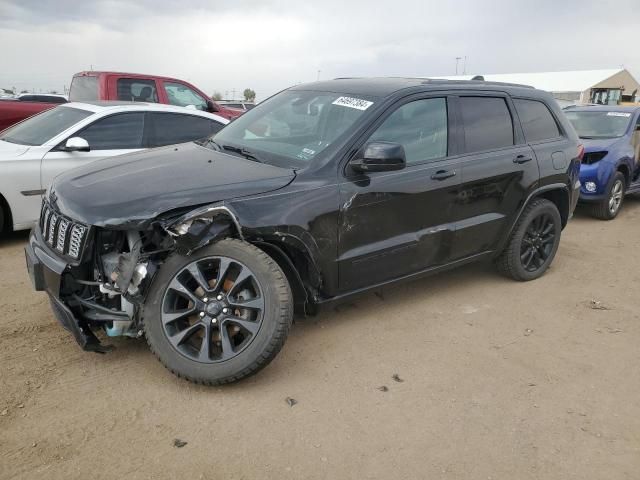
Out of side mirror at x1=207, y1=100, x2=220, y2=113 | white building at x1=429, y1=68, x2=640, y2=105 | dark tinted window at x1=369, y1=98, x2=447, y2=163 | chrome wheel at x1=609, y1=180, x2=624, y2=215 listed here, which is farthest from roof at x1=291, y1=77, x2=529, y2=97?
white building at x1=429, y1=68, x2=640, y2=105

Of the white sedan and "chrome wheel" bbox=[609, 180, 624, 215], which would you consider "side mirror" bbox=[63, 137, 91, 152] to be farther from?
"chrome wheel" bbox=[609, 180, 624, 215]

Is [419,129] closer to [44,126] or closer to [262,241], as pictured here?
[262,241]

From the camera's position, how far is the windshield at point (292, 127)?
141 inches

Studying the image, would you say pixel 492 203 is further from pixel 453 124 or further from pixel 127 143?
pixel 127 143

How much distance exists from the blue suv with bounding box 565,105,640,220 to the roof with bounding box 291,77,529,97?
406 cm

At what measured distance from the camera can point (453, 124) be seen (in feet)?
13.5

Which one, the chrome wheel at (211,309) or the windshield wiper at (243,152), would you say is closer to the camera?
the chrome wheel at (211,309)

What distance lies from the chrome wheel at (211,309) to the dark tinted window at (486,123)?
7.17 ft

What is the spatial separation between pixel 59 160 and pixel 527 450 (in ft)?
16.7

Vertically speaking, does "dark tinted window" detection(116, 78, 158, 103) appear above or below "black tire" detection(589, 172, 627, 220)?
above

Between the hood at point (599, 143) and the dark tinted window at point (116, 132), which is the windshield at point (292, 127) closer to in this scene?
the dark tinted window at point (116, 132)

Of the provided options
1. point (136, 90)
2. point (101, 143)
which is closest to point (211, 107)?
point (136, 90)

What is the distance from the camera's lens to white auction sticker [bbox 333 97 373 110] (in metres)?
3.70

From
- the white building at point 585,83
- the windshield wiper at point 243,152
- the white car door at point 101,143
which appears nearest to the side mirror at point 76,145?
the white car door at point 101,143
